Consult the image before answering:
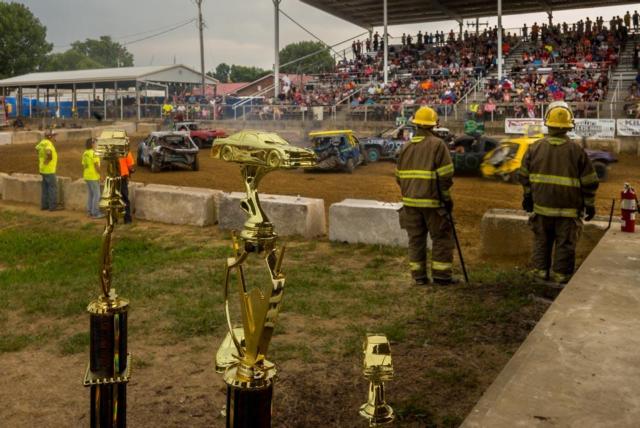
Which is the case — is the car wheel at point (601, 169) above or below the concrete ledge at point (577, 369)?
above

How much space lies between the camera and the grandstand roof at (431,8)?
3803 cm

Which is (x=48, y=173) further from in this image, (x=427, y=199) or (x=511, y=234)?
(x=511, y=234)

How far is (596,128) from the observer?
23.7 metres

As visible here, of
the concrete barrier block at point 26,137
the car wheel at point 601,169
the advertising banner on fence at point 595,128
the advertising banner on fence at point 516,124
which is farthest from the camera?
the concrete barrier block at point 26,137

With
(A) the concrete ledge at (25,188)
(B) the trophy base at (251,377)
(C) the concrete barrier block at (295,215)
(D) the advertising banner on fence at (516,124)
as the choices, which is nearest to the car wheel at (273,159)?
(B) the trophy base at (251,377)

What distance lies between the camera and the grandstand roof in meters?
38.0

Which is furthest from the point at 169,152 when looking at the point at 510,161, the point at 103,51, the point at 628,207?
the point at 103,51

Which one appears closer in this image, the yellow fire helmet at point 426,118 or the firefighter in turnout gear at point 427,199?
the firefighter in turnout gear at point 427,199

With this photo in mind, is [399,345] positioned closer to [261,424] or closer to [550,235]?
[550,235]

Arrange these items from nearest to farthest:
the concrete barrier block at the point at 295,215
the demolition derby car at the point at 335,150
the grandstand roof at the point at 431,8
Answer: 1. the concrete barrier block at the point at 295,215
2. the demolition derby car at the point at 335,150
3. the grandstand roof at the point at 431,8

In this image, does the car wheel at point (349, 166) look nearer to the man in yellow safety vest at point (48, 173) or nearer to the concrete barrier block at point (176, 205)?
the concrete barrier block at point (176, 205)

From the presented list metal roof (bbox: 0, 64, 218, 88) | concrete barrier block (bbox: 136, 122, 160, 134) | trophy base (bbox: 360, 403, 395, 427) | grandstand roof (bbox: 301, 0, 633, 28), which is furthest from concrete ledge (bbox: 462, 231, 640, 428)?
metal roof (bbox: 0, 64, 218, 88)

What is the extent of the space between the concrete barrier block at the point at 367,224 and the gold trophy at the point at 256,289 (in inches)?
306

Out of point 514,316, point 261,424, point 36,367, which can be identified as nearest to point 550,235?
point 514,316
